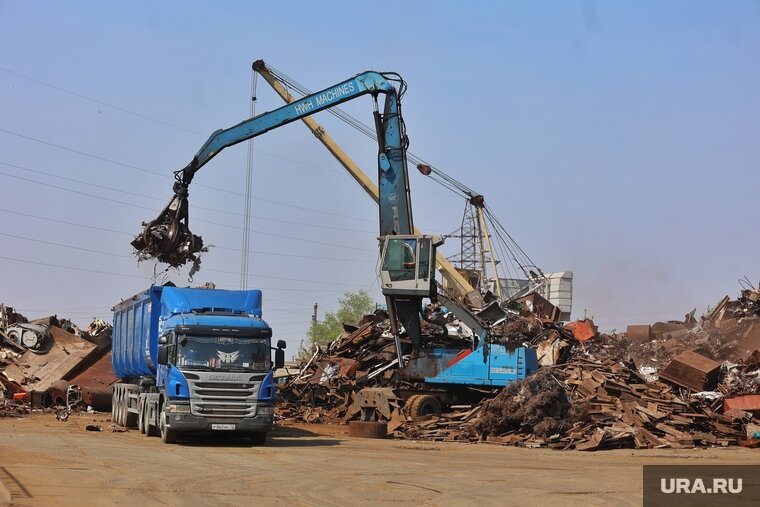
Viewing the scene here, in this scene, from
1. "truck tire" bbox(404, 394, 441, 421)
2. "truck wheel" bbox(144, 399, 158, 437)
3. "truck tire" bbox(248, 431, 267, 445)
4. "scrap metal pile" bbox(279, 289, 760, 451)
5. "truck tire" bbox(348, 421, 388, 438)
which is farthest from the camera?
"truck tire" bbox(404, 394, 441, 421)

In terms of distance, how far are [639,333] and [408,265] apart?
1502 cm

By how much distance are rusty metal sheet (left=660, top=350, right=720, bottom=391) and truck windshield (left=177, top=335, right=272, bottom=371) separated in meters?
14.0

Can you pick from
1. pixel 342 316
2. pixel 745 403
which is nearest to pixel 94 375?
pixel 745 403

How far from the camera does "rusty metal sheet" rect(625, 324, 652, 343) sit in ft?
129

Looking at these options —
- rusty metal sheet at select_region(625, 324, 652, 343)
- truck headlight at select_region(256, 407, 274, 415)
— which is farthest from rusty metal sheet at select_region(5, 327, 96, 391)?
rusty metal sheet at select_region(625, 324, 652, 343)

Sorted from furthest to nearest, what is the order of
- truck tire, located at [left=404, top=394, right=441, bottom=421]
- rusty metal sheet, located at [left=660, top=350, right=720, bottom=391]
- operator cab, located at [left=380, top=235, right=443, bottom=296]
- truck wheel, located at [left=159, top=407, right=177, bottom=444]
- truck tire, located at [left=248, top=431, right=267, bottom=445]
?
A: 1. rusty metal sheet, located at [left=660, top=350, right=720, bottom=391]
2. operator cab, located at [left=380, top=235, right=443, bottom=296]
3. truck tire, located at [left=404, top=394, right=441, bottom=421]
4. truck tire, located at [left=248, top=431, right=267, bottom=445]
5. truck wheel, located at [left=159, top=407, right=177, bottom=444]

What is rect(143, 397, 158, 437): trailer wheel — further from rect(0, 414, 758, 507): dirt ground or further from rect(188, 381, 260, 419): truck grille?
rect(188, 381, 260, 419): truck grille

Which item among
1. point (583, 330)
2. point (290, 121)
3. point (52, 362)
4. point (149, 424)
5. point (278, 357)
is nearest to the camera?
point (278, 357)

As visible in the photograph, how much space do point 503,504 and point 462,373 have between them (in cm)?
1589

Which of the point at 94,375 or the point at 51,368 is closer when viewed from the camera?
the point at 94,375

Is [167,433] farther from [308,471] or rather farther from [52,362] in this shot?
[52,362]

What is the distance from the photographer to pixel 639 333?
39.8 meters

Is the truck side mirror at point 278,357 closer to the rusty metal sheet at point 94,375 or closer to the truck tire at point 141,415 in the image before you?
the truck tire at point 141,415

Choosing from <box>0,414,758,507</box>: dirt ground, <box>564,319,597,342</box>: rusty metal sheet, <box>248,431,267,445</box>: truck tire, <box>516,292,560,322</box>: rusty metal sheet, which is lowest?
<box>0,414,758,507</box>: dirt ground
